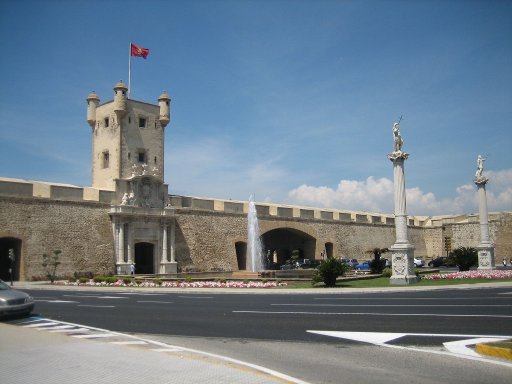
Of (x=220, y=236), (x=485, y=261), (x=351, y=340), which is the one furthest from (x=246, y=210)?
(x=351, y=340)

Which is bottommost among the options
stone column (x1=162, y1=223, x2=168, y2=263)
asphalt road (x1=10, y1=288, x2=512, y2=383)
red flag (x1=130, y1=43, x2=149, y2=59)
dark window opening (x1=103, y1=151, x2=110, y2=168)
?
asphalt road (x1=10, y1=288, x2=512, y2=383)

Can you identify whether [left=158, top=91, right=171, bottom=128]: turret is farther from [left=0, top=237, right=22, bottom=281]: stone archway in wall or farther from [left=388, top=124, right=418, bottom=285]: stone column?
[left=388, top=124, right=418, bottom=285]: stone column

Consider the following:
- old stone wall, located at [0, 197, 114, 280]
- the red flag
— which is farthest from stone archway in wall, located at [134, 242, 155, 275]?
the red flag

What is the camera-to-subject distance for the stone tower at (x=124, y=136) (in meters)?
39.8

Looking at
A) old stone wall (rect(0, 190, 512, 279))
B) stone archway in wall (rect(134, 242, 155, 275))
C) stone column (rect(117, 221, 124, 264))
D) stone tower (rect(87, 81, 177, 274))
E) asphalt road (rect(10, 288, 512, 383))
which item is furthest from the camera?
stone archway in wall (rect(134, 242, 155, 275))

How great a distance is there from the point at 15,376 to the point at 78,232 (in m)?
30.5

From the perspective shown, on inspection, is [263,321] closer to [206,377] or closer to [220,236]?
[206,377]

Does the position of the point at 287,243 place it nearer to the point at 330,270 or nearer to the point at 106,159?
the point at 106,159

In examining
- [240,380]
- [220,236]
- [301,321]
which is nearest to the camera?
[240,380]

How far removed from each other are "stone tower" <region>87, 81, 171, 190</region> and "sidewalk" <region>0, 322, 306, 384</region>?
30.9 metres

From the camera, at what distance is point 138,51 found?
4103cm

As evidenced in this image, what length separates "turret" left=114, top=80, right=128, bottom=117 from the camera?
1563 inches

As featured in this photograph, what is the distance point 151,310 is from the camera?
50.4ft

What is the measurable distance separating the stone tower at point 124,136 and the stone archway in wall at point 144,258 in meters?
5.65
